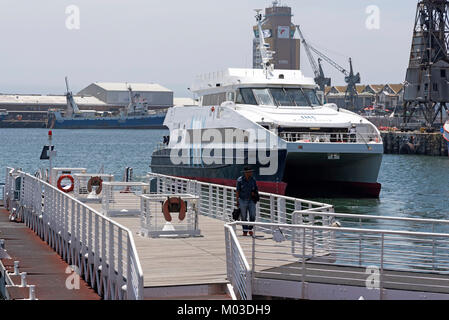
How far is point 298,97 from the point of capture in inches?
1687

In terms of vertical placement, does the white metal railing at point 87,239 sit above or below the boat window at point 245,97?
below

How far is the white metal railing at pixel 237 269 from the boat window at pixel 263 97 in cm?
2752

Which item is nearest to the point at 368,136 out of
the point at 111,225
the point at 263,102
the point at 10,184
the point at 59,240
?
the point at 263,102

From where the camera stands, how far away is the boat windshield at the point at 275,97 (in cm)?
4225

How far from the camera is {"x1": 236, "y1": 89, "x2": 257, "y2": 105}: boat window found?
139 ft

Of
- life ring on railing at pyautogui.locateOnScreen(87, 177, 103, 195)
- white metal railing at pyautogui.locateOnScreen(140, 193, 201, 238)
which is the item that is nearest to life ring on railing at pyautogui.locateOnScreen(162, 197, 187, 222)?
white metal railing at pyautogui.locateOnScreen(140, 193, 201, 238)

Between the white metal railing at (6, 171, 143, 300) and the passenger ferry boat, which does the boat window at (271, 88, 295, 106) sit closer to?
the passenger ferry boat

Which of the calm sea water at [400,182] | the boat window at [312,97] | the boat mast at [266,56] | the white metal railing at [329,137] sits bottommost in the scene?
the calm sea water at [400,182]

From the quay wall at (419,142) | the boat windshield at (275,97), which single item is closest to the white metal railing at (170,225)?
the boat windshield at (275,97)

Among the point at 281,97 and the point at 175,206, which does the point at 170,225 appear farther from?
the point at 281,97

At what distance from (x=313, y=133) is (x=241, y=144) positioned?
3330 mm

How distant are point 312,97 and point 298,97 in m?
0.96

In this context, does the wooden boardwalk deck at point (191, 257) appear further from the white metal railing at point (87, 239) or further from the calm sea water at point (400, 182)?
the calm sea water at point (400, 182)
